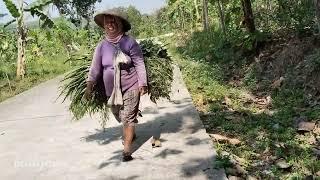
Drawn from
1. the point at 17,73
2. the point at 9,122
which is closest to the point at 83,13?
the point at 17,73

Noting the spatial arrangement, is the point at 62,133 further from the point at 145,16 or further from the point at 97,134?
the point at 145,16

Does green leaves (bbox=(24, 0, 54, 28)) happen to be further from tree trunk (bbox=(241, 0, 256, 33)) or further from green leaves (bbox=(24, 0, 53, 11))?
tree trunk (bbox=(241, 0, 256, 33))


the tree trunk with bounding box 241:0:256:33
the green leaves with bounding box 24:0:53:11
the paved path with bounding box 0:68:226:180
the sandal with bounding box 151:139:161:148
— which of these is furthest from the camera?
the green leaves with bounding box 24:0:53:11

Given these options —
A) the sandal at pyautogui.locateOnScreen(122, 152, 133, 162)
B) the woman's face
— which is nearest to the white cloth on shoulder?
the woman's face

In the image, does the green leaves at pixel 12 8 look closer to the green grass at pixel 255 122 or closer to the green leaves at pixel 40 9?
the green leaves at pixel 40 9

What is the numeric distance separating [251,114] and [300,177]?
264 centimetres

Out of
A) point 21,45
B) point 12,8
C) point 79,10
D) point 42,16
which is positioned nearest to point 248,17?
point 42,16

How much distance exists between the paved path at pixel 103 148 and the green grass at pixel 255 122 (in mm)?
293

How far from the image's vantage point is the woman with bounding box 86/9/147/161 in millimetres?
5234

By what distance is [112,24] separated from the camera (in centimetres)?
519

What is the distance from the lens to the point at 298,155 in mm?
4906

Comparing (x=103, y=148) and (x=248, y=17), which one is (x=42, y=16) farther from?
(x=103, y=148)

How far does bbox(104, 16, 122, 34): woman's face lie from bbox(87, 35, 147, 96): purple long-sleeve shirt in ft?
0.40

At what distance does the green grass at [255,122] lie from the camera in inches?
187
